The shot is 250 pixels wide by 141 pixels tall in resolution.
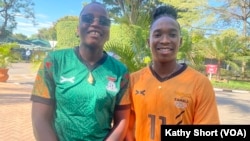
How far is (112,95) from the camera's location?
1823 millimetres

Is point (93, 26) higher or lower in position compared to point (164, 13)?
lower

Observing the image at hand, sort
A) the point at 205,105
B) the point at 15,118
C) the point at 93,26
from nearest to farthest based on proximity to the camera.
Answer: the point at 205,105 < the point at 93,26 < the point at 15,118

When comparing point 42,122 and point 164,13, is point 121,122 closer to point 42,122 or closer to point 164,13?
point 42,122

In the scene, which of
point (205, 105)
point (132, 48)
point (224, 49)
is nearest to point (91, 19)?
point (205, 105)

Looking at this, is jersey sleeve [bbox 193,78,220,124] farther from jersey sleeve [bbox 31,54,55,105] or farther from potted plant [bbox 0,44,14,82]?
potted plant [bbox 0,44,14,82]

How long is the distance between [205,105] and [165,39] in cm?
48

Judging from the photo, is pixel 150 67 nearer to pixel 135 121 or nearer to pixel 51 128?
pixel 135 121

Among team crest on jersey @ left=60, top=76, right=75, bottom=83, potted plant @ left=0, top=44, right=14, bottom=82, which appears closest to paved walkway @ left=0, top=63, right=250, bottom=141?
potted plant @ left=0, top=44, right=14, bottom=82

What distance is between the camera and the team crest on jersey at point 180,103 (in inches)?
69.5

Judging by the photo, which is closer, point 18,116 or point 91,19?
point 91,19

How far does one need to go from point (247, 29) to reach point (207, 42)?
501cm

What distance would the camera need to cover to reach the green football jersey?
176cm

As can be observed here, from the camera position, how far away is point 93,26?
1.87 metres

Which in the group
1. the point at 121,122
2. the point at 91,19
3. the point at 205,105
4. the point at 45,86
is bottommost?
the point at 121,122
